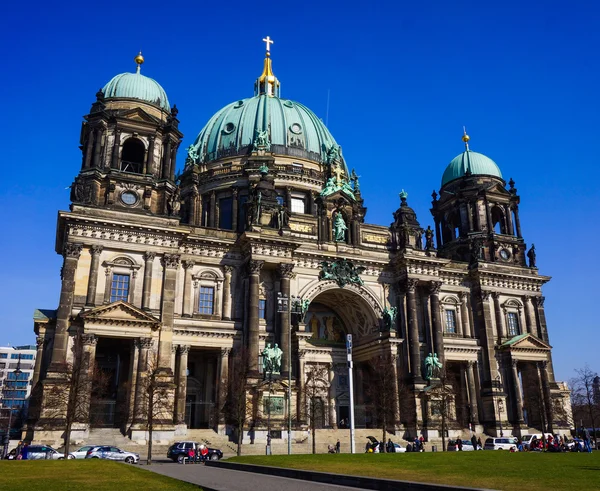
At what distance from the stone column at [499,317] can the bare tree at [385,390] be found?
518 inches

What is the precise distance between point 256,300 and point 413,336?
15310 mm

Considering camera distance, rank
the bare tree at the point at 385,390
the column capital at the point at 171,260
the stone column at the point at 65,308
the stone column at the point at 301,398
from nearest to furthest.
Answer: the stone column at the point at 65,308
the stone column at the point at 301,398
the column capital at the point at 171,260
the bare tree at the point at 385,390

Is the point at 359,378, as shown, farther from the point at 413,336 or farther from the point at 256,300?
the point at 256,300

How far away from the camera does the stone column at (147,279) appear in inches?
1693

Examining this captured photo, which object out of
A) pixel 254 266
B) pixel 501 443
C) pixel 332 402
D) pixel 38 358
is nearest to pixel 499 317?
pixel 501 443

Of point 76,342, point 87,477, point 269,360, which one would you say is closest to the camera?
point 87,477

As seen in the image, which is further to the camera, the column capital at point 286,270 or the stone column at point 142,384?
the column capital at point 286,270

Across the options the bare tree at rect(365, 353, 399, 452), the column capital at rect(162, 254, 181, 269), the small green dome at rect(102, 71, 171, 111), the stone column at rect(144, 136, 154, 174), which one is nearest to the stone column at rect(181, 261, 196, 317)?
the column capital at rect(162, 254, 181, 269)

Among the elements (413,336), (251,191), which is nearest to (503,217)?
(413,336)

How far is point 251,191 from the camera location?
52031 millimetres

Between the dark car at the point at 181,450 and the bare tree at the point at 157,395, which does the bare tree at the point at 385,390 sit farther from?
the dark car at the point at 181,450

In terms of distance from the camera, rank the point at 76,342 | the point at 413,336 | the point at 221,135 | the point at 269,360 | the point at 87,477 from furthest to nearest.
→ the point at 221,135, the point at 413,336, the point at 269,360, the point at 76,342, the point at 87,477

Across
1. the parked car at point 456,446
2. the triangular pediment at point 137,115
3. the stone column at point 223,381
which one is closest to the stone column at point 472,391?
the parked car at point 456,446

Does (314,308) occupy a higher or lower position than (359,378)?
higher
